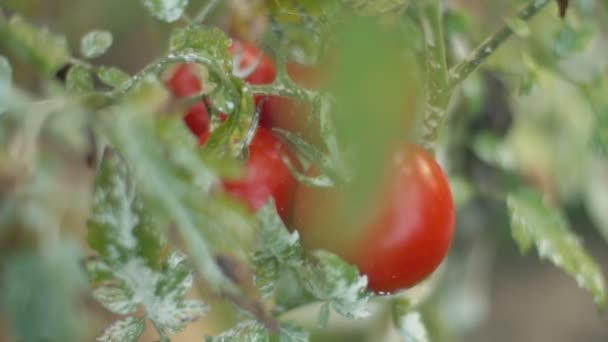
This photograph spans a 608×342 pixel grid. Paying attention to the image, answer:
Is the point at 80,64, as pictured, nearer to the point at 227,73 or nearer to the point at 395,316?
the point at 227,73

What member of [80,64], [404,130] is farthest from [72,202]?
[404,130]

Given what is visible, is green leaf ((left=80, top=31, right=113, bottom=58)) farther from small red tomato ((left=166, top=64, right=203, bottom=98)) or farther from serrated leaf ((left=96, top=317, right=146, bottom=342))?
serrated leaf ((left=96, top=317, right=146, bottom=342))

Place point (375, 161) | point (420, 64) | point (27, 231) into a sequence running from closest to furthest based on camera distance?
point (375, 161) < point (420, 64) < point (27, 231)

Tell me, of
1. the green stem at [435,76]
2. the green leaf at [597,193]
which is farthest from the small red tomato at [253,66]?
the green leaf at [597,193]

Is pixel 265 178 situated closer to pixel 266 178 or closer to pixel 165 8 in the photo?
pixel 266 178

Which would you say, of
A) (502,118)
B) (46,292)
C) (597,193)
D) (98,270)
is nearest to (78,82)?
(98,270)

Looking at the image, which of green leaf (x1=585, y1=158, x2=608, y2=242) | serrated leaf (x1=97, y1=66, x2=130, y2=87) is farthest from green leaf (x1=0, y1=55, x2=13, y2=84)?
green leaf (x1=585, y1=158, x2=608, y2=242)
